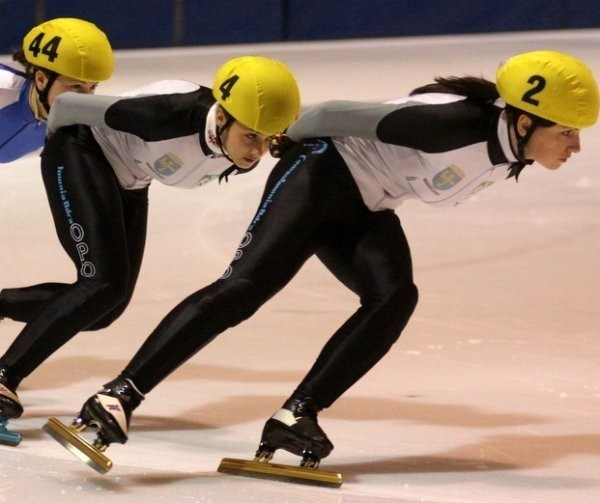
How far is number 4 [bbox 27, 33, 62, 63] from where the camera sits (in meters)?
4.27

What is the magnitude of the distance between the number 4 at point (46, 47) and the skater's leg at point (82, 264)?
528mm

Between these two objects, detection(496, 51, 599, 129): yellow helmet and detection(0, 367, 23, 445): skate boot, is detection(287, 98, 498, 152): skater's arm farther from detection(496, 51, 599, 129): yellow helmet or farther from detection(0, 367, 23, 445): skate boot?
detection(0, 367, 23, 445): skate boot

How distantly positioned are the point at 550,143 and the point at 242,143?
84cm

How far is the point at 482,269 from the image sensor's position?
19.5 ft

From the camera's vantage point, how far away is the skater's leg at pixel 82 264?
3764 mm

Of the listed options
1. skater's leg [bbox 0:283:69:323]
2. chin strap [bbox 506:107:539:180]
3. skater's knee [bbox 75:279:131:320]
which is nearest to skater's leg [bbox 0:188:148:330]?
skater's leg [bbox 0:283:69:323]

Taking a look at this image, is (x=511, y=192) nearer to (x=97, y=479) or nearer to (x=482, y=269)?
(x=482, y=269)

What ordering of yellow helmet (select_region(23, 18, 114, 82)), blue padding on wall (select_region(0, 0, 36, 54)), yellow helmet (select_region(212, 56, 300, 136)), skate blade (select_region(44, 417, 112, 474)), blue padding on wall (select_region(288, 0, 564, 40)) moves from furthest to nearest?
blue padding on wall (select_region(288, 0, 564, 40))
blue padding on wall (select_region(0, 0, 36, 54))
yellow helmet (select_region(23, 18, 114, 82))
yellow helmet (select_region(212, 56, 300, 136))
skate blade (select_region(44, 417, 112, 474))

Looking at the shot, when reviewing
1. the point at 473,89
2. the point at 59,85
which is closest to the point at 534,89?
the point at 473,89

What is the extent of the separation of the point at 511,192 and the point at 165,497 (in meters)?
4.57

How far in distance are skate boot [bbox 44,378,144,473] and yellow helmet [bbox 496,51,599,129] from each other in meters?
1.26

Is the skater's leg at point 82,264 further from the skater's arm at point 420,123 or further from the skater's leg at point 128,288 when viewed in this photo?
the skater's arm at point 420,123

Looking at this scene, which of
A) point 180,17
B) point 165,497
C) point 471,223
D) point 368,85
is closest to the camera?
point 165,497

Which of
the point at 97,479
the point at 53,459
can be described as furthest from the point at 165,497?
the point at 53,459
